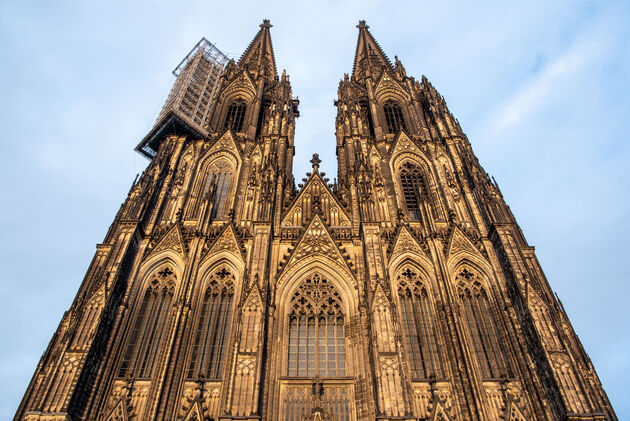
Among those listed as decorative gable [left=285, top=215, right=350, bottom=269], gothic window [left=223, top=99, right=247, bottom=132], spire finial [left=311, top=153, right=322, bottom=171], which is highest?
gothic window [left=223, top=99, right=247, bottom=132]

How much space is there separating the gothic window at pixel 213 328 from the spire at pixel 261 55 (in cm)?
1978

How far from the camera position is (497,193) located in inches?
864

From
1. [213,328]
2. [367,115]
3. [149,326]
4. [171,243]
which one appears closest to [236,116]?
[367,115]

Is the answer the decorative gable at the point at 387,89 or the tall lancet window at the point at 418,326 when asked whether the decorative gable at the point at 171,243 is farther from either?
the decorative gable at the point at 387,89

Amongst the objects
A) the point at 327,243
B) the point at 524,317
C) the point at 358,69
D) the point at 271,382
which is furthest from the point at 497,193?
the point at 358,69

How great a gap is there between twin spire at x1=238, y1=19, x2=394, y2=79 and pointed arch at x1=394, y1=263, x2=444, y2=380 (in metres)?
19.6

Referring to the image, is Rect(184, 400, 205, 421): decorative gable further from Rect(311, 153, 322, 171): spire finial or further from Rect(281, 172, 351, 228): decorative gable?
Rect(311, 153, 322, 171): spire finial

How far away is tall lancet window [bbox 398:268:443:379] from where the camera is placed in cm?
1638

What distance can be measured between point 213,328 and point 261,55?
26.7 meters

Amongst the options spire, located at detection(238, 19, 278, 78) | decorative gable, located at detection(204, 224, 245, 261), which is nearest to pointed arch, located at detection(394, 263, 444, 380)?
decorative gable, located at detection(204, 224, 245, 261)

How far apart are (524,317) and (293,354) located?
337 inches

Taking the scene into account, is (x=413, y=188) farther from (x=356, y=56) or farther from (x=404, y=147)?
(x=356, y=56)

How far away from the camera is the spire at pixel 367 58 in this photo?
35.2 m

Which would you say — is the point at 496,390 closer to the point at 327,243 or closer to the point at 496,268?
the point at 496,268
